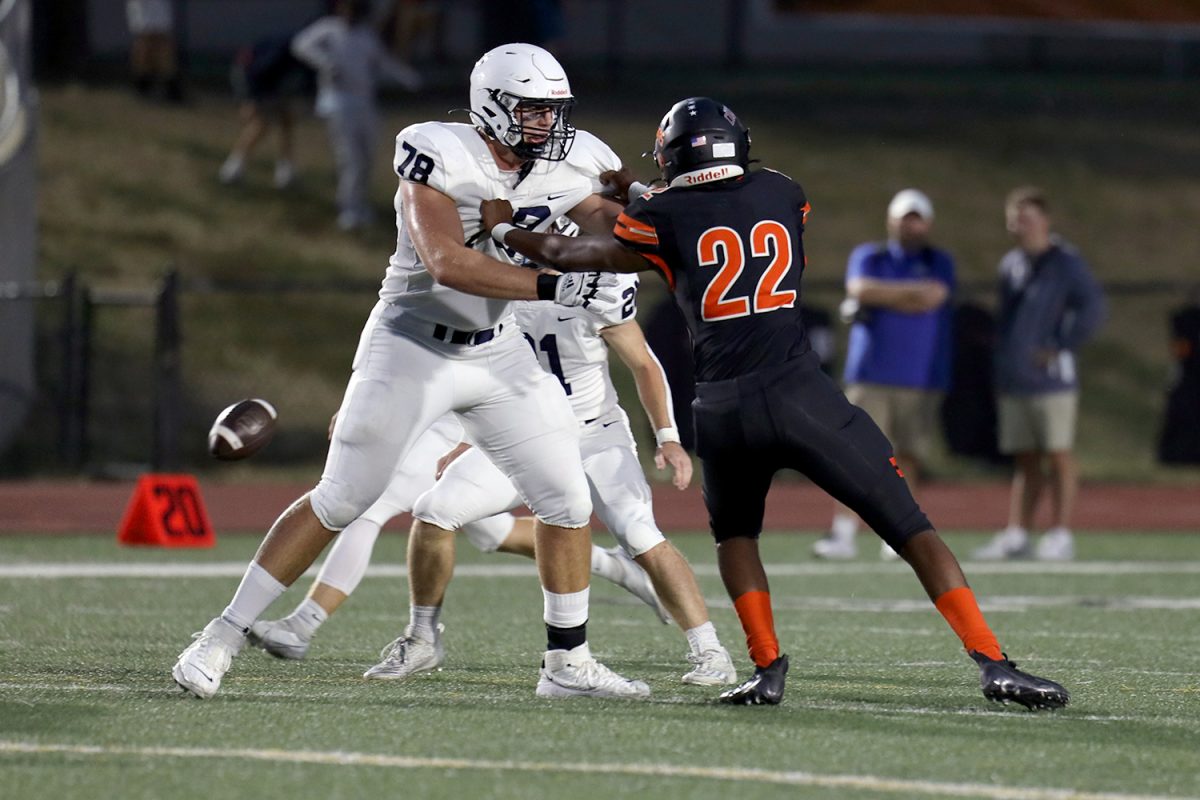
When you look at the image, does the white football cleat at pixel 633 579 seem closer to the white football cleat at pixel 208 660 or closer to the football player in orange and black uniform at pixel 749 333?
the football player in orange and black uniform at pixel 749 333

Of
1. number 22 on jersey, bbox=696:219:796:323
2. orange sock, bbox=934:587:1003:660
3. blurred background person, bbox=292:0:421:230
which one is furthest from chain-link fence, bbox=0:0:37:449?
orange sock, bbox=934:587:1003:660

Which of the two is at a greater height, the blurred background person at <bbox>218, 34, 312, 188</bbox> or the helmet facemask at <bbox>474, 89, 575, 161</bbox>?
the helmet facemask at <bbox>474, 89, 575, 161</bbox>

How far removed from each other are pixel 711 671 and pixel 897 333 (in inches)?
218

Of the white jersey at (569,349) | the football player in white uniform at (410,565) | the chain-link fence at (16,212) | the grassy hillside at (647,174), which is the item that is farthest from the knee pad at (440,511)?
the grassy hillside at (647,174)

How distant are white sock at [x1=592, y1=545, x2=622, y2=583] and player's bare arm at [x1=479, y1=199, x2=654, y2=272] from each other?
6.35 feet

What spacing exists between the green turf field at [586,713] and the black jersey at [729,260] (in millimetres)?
1010

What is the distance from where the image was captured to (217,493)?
14500 millimetres

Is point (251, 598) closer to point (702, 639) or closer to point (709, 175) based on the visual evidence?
point (702, 639)

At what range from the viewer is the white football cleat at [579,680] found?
5.84 meters

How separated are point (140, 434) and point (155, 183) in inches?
202

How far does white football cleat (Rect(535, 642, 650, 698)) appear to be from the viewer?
5.84 m

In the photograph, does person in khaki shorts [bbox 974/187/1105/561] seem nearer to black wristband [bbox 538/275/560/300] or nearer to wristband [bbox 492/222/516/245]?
wristband [bbox 492/222/516/245]

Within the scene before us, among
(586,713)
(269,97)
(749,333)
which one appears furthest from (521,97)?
(269,97)

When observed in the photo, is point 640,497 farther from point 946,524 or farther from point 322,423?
→ point 322,423
